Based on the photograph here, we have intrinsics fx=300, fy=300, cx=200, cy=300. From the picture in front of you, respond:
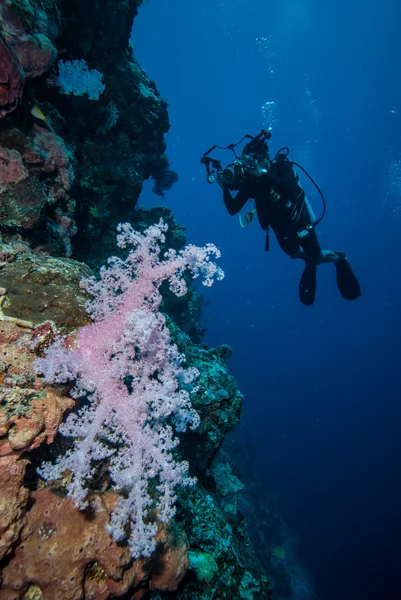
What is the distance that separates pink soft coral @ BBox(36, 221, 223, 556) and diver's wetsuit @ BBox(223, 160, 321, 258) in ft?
15.8

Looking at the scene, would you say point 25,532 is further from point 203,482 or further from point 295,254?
point 295,254

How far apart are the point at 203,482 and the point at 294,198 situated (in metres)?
6.18

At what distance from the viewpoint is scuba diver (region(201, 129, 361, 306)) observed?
6.52 m

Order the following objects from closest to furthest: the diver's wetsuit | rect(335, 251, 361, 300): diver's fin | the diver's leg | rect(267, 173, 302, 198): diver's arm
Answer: rect(267, 173, 302, 198): diver's arm, the diver's wetsuit, the diver's leg, rect(335, 251, 361, 300): diver's fin

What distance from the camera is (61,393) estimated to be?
2.18 metres

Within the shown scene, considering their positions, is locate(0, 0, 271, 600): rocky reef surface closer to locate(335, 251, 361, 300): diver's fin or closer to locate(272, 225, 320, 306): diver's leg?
locate(272, 225, 320, 306): diver's leg

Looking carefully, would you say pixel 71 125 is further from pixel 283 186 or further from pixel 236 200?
pixel 283 186

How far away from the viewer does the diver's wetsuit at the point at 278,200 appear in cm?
680

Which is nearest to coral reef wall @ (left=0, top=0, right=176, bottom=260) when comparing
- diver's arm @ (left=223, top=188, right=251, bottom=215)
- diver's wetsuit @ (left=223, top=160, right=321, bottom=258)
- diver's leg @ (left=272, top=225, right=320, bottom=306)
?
diver's arm @ (left=223, top=188, right=251, bottom=215)

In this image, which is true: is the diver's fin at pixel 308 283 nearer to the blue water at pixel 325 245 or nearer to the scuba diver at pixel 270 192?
the scuba diver at pixel 270 192

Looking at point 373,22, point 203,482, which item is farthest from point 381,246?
point 203,482

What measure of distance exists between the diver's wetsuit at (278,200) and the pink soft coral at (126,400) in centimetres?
481

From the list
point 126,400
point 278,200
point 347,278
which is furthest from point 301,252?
point 126,400

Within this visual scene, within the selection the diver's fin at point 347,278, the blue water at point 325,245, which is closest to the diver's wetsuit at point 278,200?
the diver's fin at point 347,278
